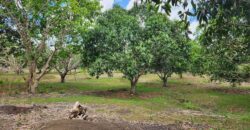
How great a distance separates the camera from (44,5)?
48312 mm

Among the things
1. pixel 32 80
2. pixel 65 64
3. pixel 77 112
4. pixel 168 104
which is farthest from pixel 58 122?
pixel 65 64

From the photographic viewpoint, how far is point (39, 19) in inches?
2003

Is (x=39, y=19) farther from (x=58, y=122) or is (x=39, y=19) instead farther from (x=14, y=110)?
(x=58, y=122)

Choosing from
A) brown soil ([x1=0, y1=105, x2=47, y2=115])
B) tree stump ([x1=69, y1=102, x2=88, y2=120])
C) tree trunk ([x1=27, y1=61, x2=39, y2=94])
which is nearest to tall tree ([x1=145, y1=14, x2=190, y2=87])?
tree trunk ([x1=27, y1=61, x2=39, y2=94])

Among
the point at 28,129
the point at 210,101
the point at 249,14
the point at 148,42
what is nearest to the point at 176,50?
the point at 148,42

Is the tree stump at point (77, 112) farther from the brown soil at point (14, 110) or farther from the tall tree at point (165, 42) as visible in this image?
the tall tree at point (165, 42)

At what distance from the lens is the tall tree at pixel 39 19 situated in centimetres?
4825

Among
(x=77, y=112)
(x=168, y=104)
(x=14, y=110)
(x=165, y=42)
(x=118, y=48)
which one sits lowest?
(x=168, y=104)

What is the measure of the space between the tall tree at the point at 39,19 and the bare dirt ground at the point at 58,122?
64.5ft

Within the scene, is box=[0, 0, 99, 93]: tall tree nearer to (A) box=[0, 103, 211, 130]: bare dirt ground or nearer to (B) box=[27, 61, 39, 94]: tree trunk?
(B) box=[27, 61, 39, 94]: tree trunk

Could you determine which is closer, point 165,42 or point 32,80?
point 165,42

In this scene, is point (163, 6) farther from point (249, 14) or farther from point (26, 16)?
point (26, 16)

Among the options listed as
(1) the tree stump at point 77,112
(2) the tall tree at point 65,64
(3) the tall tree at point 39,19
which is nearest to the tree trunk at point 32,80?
(3) the tall tree at point 39,19

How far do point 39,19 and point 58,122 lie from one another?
1334 inches
